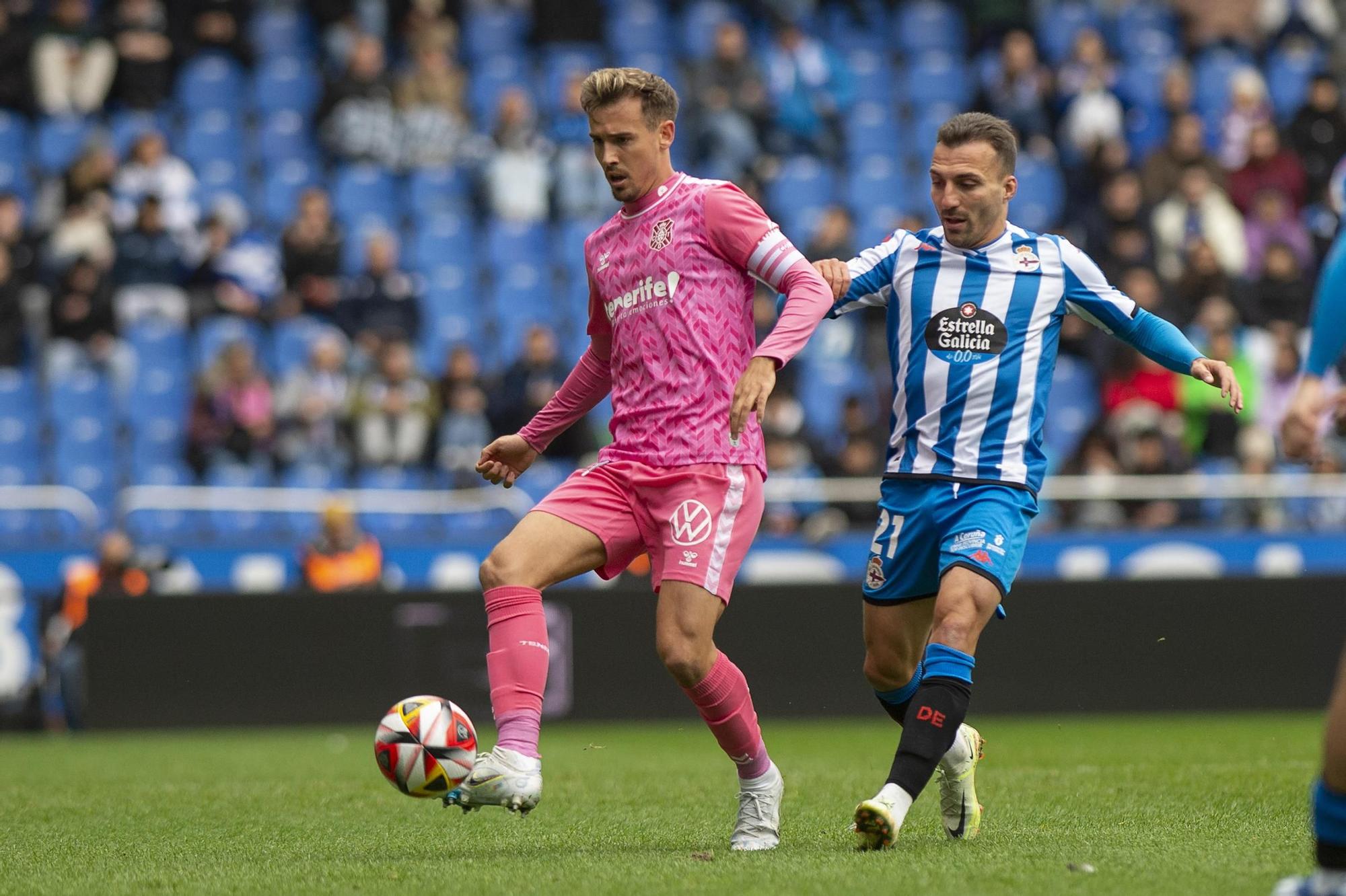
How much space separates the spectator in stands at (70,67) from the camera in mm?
17344

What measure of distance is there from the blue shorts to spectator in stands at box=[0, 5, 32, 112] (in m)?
13.7

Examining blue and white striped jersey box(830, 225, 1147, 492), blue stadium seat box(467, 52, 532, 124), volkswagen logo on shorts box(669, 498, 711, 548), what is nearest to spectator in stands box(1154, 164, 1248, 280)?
blue stadium seat box(467, 52, 532, 124)

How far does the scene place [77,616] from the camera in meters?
12.9

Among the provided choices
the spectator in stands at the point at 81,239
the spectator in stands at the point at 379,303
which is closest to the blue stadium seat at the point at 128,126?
the spectator in stands at the point at 81,239

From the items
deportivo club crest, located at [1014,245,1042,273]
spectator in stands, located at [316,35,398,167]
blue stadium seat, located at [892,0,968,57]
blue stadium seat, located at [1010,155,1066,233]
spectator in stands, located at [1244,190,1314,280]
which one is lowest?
deportivo club crest, located at [1014,245,1042,273]

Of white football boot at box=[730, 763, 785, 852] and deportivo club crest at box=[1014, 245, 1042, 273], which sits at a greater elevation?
deportivo club crest at box=[1014, 245, 1042, 273]

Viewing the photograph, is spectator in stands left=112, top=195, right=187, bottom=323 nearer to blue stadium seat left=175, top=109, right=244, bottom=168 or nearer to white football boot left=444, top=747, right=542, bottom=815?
blue stadium seat left=175, top=109, right=244, bottom=168

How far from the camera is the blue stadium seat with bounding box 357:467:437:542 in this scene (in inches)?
560

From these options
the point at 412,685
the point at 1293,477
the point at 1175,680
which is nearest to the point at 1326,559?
the point at 1293,477

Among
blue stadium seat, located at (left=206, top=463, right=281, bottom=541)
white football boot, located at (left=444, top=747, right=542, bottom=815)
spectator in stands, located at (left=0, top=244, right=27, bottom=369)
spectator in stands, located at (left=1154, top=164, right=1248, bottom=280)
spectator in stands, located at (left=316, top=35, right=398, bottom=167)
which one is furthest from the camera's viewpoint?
spectator in stands, located at (left=316, top=35, right=398, bottom=167)

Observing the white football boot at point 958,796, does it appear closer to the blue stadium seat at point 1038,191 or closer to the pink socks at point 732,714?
the pink socks at point 732,714

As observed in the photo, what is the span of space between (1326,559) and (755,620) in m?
4.74

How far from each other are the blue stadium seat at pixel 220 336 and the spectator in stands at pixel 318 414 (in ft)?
2.78

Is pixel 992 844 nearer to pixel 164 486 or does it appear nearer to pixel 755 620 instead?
pixel 755 620
